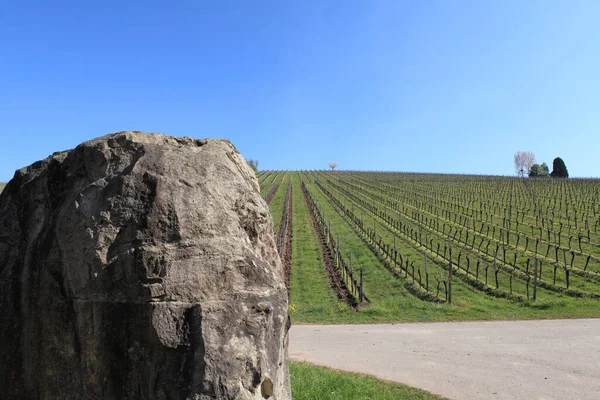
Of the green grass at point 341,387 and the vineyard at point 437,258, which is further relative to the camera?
the vineyard at point 437,258

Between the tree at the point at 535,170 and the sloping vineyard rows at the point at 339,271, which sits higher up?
the tree at the point at 535,170

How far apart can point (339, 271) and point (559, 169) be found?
335 feet

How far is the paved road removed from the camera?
1054cm

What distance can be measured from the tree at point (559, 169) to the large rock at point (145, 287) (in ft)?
400

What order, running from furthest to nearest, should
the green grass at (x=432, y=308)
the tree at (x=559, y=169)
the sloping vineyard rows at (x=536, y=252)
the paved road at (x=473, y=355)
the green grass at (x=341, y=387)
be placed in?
1. the tree at (x=559, y=169)
2. the sloping vineyard rows at (x=536, y=252)
3. the green grass at (x=432, y=308)
4. the paved road at (x=473, y=355)
5. the green grass at (x=341, y=387)

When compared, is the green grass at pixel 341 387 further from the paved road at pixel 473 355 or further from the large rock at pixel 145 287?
the large rock at pixel 145 287

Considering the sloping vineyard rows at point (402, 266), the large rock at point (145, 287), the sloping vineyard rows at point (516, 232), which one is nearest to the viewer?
the large rock at point (145, 287)

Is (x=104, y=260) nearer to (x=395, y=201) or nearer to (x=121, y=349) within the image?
(x=121, y=349)

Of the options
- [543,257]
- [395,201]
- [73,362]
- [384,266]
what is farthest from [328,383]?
[395,201]

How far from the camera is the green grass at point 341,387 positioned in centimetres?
884

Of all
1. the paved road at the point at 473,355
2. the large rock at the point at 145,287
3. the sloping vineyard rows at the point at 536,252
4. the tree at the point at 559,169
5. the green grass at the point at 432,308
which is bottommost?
the green grass at the point at 432,308

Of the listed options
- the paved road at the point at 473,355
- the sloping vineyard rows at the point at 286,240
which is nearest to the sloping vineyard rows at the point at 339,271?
the sloping vineyard rows at the point at 286,240

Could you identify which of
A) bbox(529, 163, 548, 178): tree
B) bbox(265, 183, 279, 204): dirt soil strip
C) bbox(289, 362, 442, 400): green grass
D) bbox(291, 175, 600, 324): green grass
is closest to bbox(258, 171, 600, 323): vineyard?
bbox(291, 175, 600, 324): green grass

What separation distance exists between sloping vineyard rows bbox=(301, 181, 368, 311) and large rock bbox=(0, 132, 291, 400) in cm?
1746
